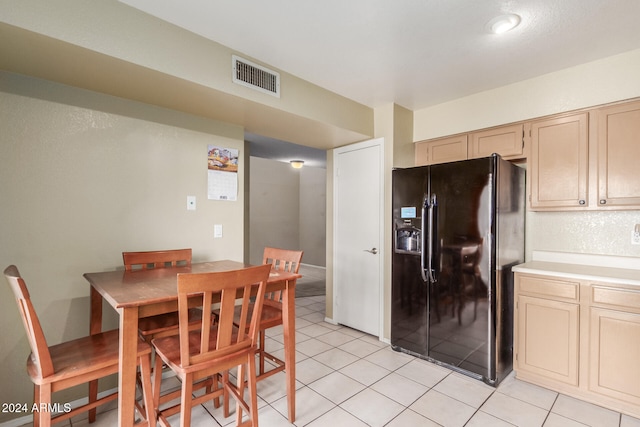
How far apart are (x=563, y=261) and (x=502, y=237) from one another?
0.71 m

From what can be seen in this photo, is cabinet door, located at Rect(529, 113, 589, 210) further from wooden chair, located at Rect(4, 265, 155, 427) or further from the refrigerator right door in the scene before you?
wooden chair, located at Rect(4, 265, 155, 427)

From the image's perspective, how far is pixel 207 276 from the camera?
1.36 metres

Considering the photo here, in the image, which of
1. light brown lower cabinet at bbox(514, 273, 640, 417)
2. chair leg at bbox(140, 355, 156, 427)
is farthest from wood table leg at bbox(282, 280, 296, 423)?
light brown lower cabinet at bbox(514, 273, 640, 417)

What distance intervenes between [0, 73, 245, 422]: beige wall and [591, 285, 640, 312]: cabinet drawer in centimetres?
303

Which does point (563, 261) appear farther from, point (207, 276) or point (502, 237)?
point (207, 276)

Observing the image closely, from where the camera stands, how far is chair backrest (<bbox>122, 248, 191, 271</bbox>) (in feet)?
6.98

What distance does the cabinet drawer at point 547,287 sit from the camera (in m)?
2.16

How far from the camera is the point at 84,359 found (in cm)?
147

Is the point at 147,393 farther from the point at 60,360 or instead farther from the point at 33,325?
the point at 33,325

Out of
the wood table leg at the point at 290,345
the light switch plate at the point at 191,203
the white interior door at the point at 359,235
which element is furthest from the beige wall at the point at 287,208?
the wood table leg at the point at 290,345

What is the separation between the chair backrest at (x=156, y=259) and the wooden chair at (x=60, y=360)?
557 millimetres

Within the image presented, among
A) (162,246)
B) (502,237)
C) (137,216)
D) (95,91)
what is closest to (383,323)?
(502,237)

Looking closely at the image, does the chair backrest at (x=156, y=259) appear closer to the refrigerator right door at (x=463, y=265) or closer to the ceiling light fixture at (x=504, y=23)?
the refrigerator right door at (x=463, y=265)

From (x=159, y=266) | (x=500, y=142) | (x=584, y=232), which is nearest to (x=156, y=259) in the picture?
(x=159, y=266)
